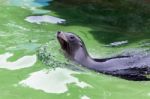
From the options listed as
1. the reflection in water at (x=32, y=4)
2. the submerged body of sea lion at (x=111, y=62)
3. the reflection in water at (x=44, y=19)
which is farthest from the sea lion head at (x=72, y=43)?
the reflection in water at (x=32, y=4)

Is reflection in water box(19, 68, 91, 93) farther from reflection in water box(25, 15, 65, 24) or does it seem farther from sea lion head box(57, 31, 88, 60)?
reflection in water box(25, 15, 65, 24)

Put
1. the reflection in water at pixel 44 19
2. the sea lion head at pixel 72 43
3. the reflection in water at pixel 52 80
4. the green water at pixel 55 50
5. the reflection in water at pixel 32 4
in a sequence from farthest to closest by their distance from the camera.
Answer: the reflection in water at pixel 32 4, the reflection in water at pixel 44 19, the sea lion head at pixel 72 43, the reflection in water at pixel 52 80, the green water at pixel 55 50

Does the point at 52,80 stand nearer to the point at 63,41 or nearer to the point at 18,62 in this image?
the point at 18,62

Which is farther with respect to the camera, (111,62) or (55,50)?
(55,50)

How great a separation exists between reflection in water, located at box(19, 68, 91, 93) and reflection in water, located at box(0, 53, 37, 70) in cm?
54

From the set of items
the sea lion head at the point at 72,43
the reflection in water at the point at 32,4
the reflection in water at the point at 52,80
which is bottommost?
the reflection in water at the point at 52,80

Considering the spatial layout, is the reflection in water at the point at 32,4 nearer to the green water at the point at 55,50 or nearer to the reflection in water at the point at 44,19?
the green water at the point at 55,50

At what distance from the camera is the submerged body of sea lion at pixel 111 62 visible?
7375mm

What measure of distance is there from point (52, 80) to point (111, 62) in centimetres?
125

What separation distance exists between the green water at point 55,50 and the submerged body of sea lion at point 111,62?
202 millimetres

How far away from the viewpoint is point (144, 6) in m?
12.1

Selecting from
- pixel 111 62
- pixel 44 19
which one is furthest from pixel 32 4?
pixel 111 62

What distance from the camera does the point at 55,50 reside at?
328 inches

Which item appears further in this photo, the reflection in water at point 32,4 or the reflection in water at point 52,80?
the reflection in water at point 32,4
